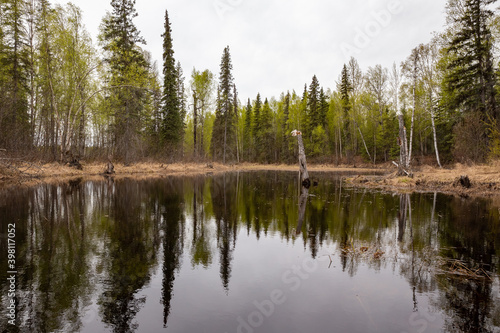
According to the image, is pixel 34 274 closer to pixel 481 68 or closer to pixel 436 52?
pixel 481 68

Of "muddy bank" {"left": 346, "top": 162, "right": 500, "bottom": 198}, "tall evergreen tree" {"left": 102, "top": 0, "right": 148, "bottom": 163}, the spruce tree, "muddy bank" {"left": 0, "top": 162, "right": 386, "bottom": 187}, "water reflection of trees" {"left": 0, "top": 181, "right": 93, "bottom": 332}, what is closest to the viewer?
"water reflection of trees" {"left": 0, "top": 181, "right": 93, "bottom": 332}

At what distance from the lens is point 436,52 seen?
27.1m

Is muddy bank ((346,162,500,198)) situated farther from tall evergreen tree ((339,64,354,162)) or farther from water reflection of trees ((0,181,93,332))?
A: tall evergreen tree ((339,64,354,162))

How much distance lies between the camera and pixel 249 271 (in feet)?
15.7

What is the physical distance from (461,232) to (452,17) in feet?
87.5

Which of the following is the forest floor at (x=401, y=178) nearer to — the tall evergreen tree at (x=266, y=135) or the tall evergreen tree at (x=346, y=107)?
the tall evergreen tree at (x=346, y=107)

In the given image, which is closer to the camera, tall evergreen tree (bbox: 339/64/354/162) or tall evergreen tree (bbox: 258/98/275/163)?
tall evergreen tree (bbox: 339/64/354/162)

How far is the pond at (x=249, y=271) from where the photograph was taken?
3.21 meters

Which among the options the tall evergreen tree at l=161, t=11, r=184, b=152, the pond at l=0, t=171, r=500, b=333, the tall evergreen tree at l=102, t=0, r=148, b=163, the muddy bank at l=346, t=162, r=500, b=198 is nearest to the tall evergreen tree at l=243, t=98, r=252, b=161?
the tall evergreen tree at l=161, t=11, r=184, b=152

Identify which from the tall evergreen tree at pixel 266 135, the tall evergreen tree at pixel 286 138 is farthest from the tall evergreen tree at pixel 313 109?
the tall evergreen tree at pixel 266 135

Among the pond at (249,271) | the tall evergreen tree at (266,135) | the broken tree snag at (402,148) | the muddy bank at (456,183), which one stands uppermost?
the tall evergreen tree at (266,135)

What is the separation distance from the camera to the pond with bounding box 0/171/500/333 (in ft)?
10.5

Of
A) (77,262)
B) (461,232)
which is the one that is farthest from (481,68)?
(77,262)

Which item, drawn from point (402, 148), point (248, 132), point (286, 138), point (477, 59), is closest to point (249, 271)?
point (402, 148)
